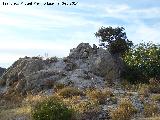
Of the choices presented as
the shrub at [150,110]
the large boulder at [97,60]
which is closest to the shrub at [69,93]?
the shrub at [150,110]

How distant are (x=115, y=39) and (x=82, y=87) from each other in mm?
12915

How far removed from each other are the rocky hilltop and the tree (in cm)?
367

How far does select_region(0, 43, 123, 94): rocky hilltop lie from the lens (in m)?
31.6

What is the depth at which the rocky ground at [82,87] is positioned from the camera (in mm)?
21445

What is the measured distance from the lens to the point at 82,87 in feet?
98.7

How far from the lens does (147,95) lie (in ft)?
84.7

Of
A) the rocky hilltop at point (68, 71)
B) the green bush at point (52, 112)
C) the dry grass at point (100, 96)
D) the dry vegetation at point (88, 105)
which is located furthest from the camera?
the rocky hilltop at point (68, 71)

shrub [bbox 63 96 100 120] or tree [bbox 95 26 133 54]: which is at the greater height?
tree [bbox 95 26 133 54]

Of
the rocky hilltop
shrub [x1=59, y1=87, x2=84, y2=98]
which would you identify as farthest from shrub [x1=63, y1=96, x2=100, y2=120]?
the rocky hilltop

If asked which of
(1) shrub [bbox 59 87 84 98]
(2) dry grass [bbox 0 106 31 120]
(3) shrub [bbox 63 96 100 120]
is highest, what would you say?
(1) shrub [bbox 59 87 84 98]

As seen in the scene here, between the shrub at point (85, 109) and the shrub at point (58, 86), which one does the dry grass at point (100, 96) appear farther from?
the shrub at point (58, 86)

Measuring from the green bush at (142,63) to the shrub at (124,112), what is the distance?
12588 mm

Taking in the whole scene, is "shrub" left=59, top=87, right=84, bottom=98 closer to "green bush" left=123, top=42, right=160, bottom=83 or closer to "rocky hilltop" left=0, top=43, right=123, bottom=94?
"rocky hilltop" left=0, top=43, right=123, bottom=94

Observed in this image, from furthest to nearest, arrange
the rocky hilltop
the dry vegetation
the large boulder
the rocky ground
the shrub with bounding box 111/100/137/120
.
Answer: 1. the large boulder
2. the rocky hilltop
3. the rocky ground
4. the dry vegetation
5. the shrub with bounding box 111/100/137/120
